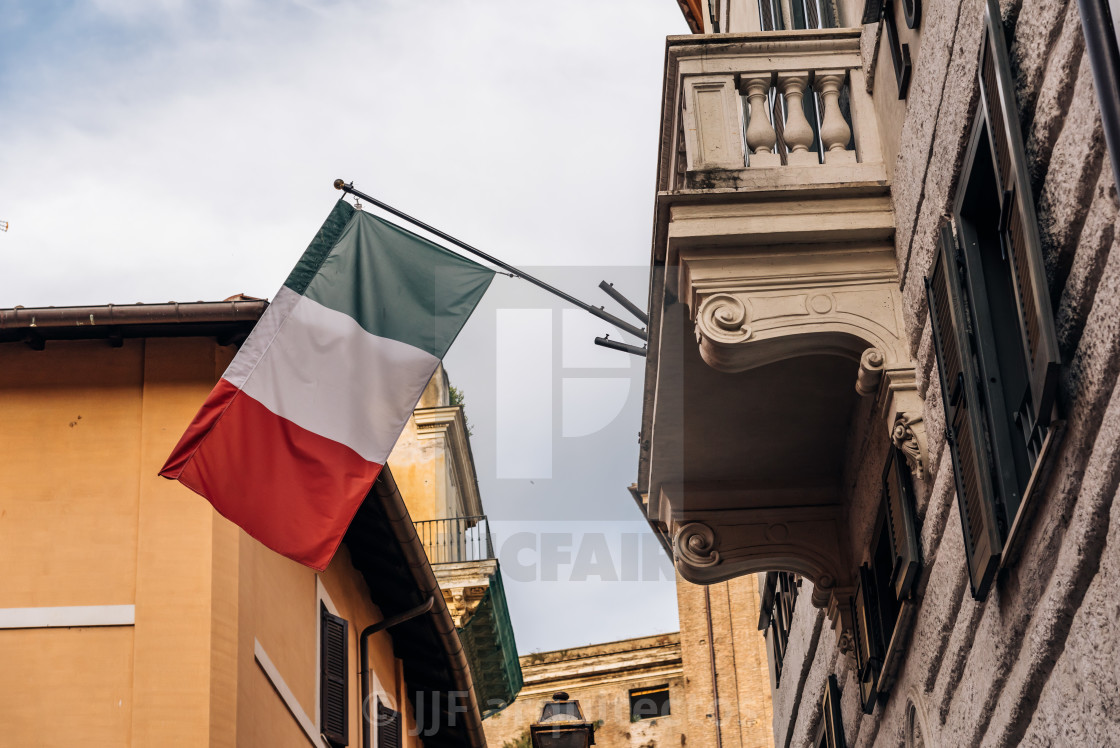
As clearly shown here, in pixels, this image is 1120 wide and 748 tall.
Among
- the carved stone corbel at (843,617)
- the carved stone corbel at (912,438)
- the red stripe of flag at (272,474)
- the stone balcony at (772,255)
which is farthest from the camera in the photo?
the carved stone corbel at (843,617)

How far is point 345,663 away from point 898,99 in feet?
25.8

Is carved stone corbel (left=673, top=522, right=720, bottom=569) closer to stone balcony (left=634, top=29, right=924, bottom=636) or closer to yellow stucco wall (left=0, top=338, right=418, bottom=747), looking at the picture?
stone balcony (left=634, top=29, right=924, bottom=636)

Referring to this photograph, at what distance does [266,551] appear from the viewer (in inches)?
412

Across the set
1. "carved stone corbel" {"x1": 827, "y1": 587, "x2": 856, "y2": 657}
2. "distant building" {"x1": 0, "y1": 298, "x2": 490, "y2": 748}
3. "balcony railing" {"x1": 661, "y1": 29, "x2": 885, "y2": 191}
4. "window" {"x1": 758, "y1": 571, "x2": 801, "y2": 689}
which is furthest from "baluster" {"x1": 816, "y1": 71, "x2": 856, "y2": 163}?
"window" {"x1": 758, "y1": 571, "x2": 801, "y2": 689}

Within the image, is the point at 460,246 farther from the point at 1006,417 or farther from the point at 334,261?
the point at 1006,417

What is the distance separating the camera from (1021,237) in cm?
471

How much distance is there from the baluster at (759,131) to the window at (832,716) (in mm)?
4531

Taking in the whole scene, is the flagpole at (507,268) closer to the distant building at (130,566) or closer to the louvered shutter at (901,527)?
the distant building at (130,566)

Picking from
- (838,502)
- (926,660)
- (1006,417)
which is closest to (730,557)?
(838,502)

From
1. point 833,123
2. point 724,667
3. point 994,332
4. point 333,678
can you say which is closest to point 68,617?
point 333,678

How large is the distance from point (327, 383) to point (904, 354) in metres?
3.73

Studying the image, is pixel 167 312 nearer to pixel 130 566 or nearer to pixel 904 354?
pixel 130 566

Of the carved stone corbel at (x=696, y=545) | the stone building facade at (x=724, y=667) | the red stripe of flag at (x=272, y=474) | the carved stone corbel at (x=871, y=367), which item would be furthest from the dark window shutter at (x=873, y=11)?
the stone building facade at (x=724, y=667)

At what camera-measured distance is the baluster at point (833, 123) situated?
293 inches
